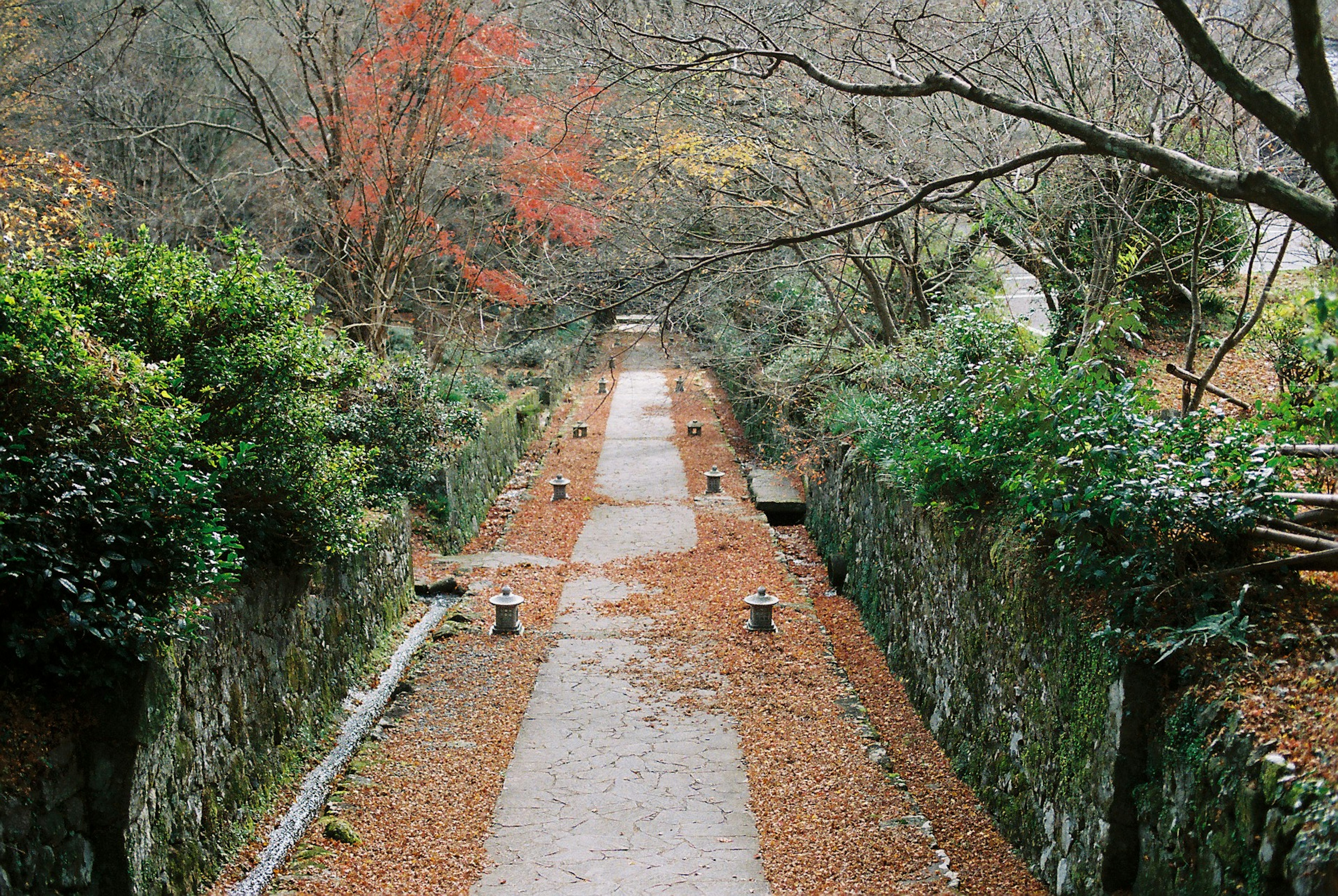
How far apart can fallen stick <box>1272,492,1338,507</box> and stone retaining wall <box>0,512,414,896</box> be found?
206 inches

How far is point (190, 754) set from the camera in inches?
207

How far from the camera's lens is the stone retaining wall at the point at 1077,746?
3.54 m

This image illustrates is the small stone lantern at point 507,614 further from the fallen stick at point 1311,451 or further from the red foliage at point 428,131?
the fallen stick at point 1311,451

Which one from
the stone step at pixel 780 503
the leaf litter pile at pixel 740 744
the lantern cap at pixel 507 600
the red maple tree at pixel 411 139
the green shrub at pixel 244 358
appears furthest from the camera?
the stone step at pixel 780 503

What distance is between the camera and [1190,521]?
4.56 metres

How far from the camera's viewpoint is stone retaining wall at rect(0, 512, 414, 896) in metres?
4.30

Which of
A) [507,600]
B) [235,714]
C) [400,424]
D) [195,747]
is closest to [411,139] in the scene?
[400,424]

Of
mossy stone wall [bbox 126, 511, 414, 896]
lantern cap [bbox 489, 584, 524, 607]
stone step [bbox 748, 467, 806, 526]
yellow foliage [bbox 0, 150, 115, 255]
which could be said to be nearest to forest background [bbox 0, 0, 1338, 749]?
yellow foliage [bbox 0, 150, 115, 255]

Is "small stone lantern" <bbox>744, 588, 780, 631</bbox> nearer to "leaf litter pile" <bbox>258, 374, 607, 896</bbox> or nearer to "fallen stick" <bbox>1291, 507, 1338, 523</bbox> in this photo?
"leaf litter pile" <bbox>258, 374, 607, 896</bbox>

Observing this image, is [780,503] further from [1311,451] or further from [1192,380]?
[1311,451]

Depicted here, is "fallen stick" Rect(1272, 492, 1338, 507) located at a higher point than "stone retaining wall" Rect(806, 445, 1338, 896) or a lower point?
higher

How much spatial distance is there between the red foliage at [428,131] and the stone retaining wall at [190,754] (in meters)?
6.40

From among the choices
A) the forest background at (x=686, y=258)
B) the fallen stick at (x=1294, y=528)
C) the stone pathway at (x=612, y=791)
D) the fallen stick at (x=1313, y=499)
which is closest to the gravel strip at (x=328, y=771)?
the stone pathway at (x=612, y=791)

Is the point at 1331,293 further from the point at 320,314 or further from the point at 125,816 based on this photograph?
the point at 320,314
